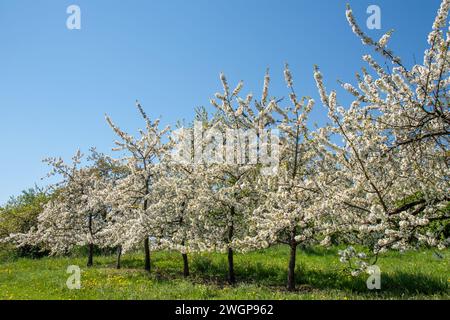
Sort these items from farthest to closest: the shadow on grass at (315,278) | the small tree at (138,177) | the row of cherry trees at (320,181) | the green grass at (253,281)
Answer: the small tree at (138,177) → the shadow on grass at (315,278) → the green grass at (253,281) → the row of cherry trees at (320,181)

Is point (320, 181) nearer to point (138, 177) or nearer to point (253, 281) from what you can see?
point (253, 281)

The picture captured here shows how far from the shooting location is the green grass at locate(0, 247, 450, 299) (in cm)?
1126

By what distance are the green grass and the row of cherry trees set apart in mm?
1219

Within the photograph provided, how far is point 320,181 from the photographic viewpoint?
9617 millimetres

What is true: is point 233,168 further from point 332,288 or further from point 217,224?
point 332,288

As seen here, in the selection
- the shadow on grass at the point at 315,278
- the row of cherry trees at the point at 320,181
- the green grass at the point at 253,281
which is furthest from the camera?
the shadow on grass at the point at 315,278

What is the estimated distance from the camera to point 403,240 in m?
7.76

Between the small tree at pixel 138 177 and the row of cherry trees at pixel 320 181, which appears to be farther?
the small tree at pixel 138 177

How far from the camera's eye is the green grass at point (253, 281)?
36.9 ft

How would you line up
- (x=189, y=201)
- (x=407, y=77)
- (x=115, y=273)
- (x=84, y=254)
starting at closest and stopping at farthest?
1. (x=407, y=77)
2. (x=189, y=201)
3. (x=115, y=273)
4. (x=84, y=254)

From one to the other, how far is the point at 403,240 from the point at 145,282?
9.27m

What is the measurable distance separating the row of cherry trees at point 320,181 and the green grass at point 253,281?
122 cm

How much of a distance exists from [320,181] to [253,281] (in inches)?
244
